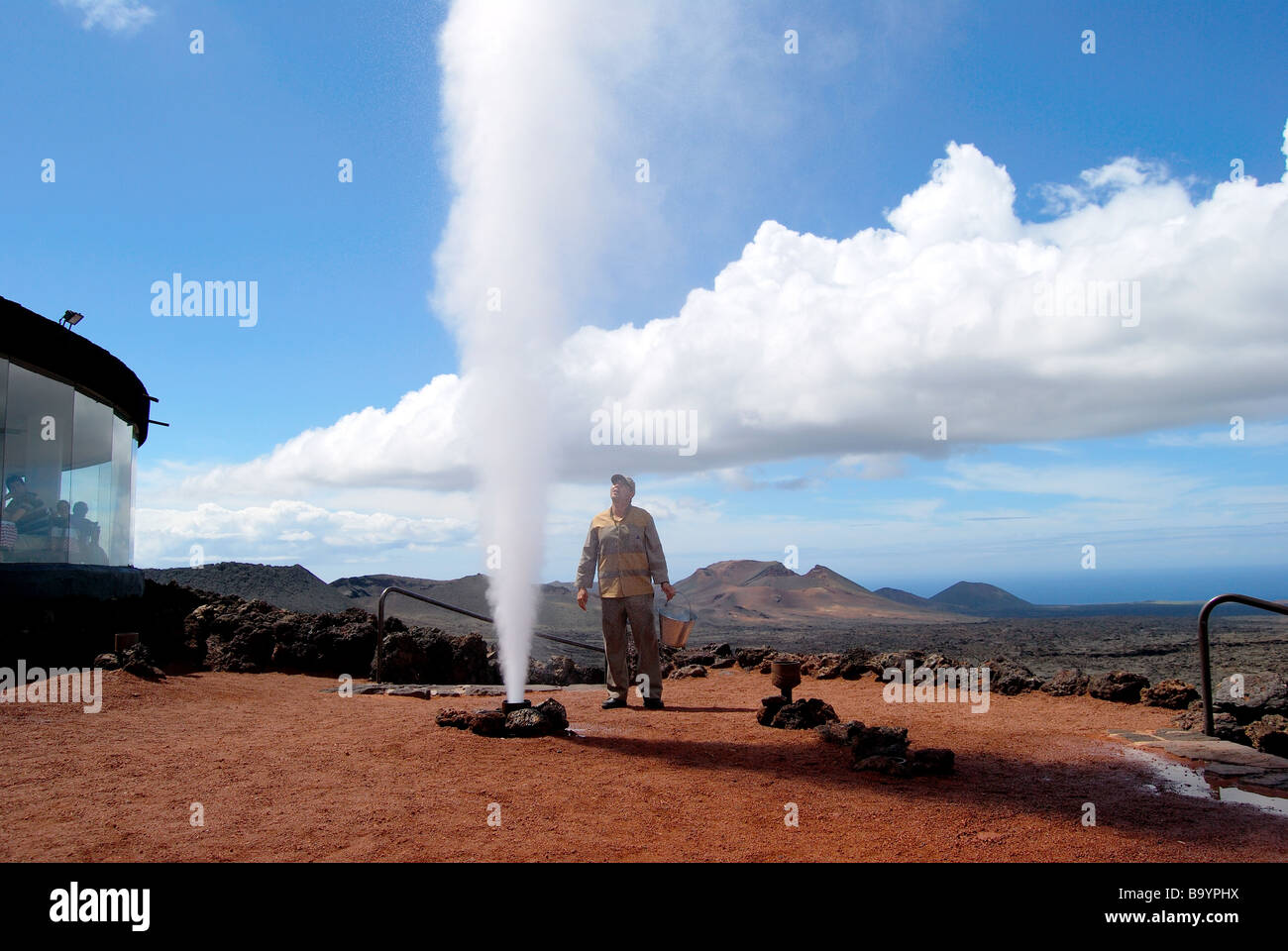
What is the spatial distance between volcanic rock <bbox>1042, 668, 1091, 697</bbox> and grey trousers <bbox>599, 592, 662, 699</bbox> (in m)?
4.95

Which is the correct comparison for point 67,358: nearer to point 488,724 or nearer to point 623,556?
point 623,556

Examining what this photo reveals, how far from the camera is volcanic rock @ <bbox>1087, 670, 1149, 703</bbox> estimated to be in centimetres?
943

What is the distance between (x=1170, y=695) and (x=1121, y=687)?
52cm

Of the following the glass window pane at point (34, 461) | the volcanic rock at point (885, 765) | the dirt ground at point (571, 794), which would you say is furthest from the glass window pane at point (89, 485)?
the volcanic rock at point (885, 765)

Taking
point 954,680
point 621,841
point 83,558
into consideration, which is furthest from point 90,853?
point 83,558

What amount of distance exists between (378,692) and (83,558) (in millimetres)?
8298

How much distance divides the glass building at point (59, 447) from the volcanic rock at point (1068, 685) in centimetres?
1475

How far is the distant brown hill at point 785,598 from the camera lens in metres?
40.8

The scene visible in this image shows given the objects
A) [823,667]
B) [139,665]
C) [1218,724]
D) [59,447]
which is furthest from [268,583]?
[1218,724]

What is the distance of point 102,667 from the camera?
9.70 m

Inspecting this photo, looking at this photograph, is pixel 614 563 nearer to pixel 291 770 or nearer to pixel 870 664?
pixel 291 770

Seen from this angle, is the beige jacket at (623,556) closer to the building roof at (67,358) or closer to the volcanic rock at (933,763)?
the volcanic rock at (933,763)

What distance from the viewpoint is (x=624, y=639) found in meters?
9.20

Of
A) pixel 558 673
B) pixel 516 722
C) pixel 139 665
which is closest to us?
pixel 516 722
